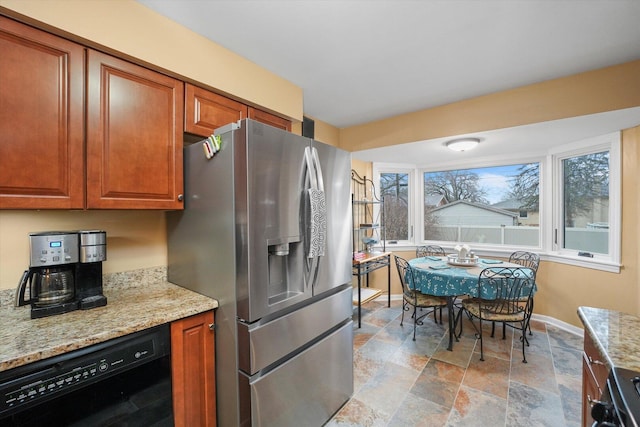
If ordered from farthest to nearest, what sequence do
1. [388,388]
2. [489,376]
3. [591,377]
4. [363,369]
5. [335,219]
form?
[363,369] < [489,376] < [388,388] < [335,219] < [591,377]

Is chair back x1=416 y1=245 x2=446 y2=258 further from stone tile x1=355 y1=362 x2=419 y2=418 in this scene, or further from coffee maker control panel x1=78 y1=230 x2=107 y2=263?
coffee maker control panel x1=78 y1=230 x2=107 y2=263

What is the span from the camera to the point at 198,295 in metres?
1.58

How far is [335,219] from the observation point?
183 centimetres

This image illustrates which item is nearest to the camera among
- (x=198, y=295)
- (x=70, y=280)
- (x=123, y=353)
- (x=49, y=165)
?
(x=123, y=353)

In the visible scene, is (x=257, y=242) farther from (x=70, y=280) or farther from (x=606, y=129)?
(x=606, y=129)

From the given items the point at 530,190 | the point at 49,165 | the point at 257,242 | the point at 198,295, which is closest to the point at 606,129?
the point at 530,190

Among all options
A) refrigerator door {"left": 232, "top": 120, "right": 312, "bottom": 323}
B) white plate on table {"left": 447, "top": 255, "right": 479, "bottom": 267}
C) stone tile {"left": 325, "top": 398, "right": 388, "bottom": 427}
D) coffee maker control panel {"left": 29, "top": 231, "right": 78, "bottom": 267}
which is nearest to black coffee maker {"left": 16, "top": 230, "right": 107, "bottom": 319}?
coffee maker control panel {"left": 29, "top": 231, "right": 78, "bottom": 267}

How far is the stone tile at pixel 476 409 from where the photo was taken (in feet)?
5.93

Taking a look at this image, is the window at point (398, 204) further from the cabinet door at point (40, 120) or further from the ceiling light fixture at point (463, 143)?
the cabinet door at point (40, 120)

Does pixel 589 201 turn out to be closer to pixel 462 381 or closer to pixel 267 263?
pixel 462 381

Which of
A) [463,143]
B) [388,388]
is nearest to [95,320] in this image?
[388,388]

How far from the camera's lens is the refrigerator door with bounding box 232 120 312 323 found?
132 cm

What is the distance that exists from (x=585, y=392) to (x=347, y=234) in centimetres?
144

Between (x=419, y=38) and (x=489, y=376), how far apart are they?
2743mm
